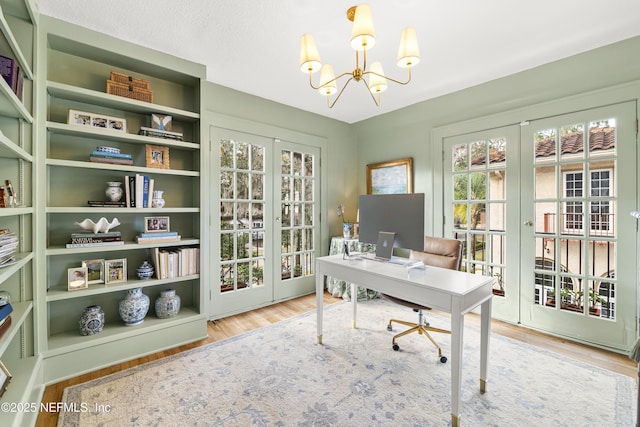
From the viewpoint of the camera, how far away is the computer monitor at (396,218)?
2.06 meters

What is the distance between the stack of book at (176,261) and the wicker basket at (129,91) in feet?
4.32

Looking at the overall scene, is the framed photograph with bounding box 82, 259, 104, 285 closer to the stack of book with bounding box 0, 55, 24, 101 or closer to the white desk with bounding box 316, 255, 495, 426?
the stack of book with bounding box 0, 55, 24, 101

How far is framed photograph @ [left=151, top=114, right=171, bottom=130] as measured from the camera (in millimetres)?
2477

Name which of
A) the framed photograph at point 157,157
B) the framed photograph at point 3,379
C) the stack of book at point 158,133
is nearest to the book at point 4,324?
the framed photograph at point 3,379

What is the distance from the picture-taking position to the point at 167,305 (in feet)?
8.16

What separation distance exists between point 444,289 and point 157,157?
99.2 inches

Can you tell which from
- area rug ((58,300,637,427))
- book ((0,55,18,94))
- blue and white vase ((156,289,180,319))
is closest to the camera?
book ((0,55,18,94))

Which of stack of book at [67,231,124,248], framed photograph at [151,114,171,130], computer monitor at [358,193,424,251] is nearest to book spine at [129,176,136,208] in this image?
stack of book at [67,231,124,248]

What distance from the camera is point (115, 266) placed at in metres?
2.32

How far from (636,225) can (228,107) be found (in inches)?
152

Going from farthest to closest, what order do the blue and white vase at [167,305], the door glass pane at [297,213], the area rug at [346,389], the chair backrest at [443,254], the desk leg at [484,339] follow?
the door glass pane at [297,213]
the blue and white vase at [167,305]
the chair backrest at [443,254]
the desk leg at [484,339]
the area rug at [346,389]

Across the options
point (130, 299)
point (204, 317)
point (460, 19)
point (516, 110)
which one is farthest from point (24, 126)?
point (516, 110)

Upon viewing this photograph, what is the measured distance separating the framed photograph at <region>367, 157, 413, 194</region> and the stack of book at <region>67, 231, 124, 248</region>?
3085 mm

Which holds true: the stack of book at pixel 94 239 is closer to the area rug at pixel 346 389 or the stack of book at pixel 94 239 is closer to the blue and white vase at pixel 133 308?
the blue and white vase at pixel 133 308
